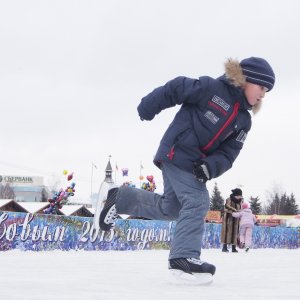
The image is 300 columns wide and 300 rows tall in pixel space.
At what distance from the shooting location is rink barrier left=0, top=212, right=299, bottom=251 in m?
8.39

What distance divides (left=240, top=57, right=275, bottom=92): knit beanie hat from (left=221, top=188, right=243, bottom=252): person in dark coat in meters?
8.33

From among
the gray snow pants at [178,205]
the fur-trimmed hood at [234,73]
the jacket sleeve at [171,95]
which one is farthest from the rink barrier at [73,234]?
the fur-trimmed hood at [234,73]

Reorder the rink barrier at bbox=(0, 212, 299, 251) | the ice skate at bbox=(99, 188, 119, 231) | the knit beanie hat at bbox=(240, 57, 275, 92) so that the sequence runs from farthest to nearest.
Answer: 1. the rink barrier at bbox=(0, 212, 299, 251)
2. the ice skate at bbox=(99, 188, 119, 231)
3. the knit beanie hat at bbox=(240, 57, 275, 92)

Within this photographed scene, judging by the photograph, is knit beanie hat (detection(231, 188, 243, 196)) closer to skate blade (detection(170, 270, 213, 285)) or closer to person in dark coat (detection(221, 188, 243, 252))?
person in dark coat (detection(221, 188, 243, 252))

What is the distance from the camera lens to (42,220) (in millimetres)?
9039

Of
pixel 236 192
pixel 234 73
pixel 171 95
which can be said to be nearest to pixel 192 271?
pixel 171 95

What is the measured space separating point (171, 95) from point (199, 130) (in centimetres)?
27

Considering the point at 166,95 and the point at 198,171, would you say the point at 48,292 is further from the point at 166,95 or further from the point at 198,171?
the point at 166,95

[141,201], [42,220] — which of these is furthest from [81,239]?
[141,201]

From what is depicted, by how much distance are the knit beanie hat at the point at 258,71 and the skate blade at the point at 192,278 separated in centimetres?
116

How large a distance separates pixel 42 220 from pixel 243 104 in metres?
6.57

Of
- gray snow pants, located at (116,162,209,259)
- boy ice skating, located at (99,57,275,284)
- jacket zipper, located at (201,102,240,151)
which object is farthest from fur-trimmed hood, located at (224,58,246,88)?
gray snow pants, located at (116,162,209,259)

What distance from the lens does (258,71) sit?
3.11 m

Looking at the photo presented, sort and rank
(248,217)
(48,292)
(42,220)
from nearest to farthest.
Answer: (48,292), (42,220), (248,217)
